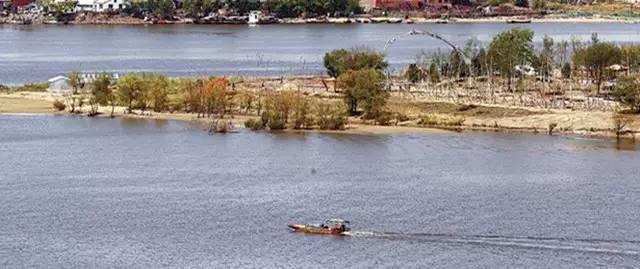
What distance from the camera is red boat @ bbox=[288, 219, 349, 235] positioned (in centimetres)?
2823

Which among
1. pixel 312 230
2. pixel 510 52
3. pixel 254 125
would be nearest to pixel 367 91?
pixel 254 125

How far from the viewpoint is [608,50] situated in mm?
52344

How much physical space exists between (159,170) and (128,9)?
341 ft

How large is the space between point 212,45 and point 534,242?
71503 mm

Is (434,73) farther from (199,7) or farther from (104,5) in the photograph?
(104,5)

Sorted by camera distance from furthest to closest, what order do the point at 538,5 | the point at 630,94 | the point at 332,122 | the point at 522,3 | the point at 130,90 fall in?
the point at 522,3 → the point at 538,5 → the point at 130,90 → the point at 332,122 → the point at 630,94

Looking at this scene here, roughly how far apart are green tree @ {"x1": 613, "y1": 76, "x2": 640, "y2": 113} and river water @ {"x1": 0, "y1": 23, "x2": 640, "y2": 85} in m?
22.3

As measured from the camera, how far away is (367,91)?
4534 centimetres

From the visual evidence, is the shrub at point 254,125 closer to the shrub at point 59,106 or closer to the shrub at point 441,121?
the shrub at point 441,121

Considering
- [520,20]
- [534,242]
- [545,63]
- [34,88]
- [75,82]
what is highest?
[545,63]

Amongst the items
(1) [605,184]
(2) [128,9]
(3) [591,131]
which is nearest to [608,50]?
(3) [591,131]

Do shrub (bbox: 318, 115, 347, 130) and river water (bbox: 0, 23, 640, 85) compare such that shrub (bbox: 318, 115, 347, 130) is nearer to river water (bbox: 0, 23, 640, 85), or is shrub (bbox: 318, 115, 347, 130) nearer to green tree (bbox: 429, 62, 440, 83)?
green tree (bbox: 429, 62, 440, 83)

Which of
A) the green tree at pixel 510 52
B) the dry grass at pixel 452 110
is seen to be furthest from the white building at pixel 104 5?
the dry grass at pixel 452 110

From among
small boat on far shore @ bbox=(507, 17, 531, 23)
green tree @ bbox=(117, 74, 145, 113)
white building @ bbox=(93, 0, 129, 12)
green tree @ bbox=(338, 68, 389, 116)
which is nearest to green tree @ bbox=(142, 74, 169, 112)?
green tree @ bbox=(117, 74, 145, 113)
